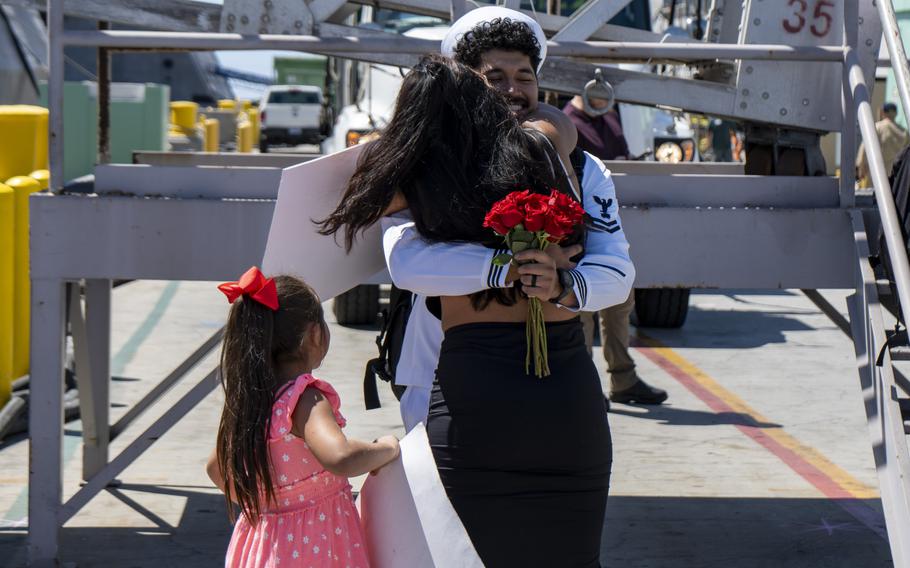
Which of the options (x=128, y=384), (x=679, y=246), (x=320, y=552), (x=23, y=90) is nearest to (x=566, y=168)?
(x=320, y=552)

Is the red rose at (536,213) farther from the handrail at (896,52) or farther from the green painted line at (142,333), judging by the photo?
the green painted line at (142,333)

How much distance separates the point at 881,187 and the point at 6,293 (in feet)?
16.3

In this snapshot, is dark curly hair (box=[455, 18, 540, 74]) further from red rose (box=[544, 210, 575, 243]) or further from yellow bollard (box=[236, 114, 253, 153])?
yellow bollard (box=[236, 114, 253, 153])

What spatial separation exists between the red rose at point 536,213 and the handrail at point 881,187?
1.49 m

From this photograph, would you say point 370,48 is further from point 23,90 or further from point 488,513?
point 23,90

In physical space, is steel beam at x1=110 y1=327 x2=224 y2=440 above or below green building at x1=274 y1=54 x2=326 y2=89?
below

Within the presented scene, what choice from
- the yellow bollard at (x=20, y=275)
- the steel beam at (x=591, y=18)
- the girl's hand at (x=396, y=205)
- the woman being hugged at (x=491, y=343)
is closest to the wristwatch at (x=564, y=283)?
the woman being hugged at (x=491, y=343)

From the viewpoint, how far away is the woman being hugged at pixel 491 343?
2.81 metres

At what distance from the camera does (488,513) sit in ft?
9.26

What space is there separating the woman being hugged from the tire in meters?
8.48

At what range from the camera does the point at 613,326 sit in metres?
8.27

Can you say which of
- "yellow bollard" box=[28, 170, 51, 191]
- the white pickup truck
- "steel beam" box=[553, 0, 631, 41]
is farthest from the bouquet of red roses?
the white pickup truck

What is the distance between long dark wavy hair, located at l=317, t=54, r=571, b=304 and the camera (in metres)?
2.83

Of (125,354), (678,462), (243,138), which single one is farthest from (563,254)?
(243,138)
